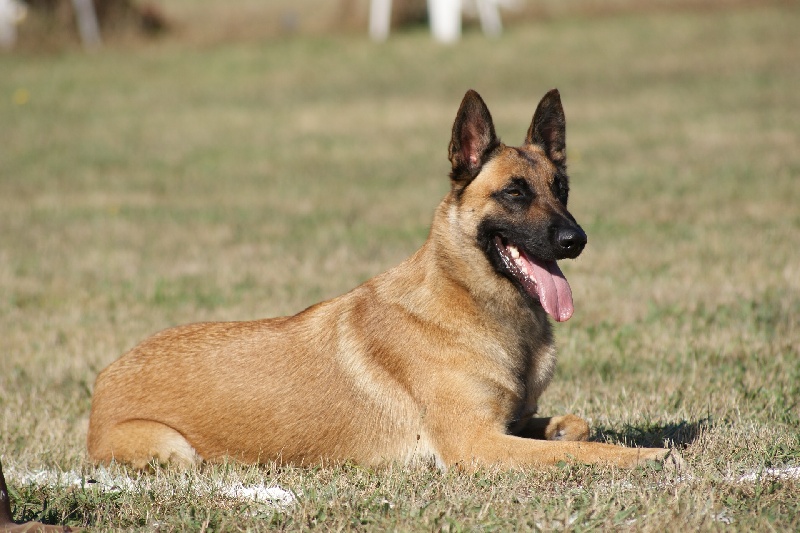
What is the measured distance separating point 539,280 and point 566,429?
0.80m

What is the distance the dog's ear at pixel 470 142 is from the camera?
5.40 metres

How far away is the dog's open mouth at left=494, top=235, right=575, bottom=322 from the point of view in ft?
17.4

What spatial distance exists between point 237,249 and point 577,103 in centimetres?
1348

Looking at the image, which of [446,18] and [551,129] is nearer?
[551,129]

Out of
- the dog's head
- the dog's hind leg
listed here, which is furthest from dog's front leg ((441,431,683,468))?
the dog's hind leg

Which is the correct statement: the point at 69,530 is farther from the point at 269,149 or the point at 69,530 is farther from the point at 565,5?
the point at 565,5

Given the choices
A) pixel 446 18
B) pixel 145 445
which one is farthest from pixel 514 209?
pixel 446 18

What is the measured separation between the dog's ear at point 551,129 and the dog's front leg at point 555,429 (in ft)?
4.62

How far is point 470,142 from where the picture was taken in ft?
18.0

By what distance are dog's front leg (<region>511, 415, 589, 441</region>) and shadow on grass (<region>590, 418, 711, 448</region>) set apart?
0.24m

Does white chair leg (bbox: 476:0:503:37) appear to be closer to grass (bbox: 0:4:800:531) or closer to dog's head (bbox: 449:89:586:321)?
grass (bbox: 0:4:800:531)

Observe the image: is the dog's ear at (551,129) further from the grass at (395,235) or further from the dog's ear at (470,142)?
the grass at (395,235)

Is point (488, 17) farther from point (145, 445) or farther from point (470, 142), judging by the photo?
point (145, 445)

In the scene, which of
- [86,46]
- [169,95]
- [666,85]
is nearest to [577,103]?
[666,85]
